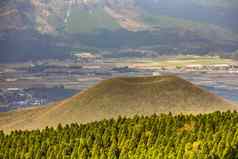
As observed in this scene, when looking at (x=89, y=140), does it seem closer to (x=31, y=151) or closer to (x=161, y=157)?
(x=31, y=151)

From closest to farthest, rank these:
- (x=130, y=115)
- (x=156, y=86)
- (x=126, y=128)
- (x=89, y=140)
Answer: (x=89, y=140), (x=126, y=128), (x=130, y=115), (x=156, y=86)

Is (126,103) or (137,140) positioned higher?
(126,103)

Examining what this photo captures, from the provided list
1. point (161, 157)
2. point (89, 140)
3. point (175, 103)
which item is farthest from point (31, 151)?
point (175, 103)

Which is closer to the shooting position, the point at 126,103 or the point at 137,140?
the point at 137,140

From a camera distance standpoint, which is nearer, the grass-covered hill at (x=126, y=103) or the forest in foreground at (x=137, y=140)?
the forest in foreground at (x=137, y=140)
